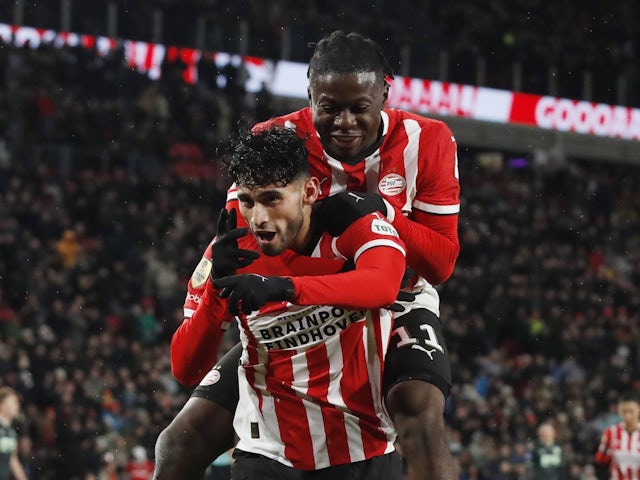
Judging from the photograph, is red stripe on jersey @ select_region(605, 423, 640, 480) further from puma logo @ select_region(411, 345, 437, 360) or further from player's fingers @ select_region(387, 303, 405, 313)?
puma logo @ select_region(411, 345, 437, 360)

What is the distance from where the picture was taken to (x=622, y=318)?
19.4 meters

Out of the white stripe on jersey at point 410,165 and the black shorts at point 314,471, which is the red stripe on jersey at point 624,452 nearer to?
the white stripe on jersey at point 410,165

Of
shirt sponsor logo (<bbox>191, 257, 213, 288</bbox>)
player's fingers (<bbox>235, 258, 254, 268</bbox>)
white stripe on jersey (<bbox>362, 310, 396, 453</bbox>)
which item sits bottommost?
white stripe on jersey (<bbox>362, 310, 396, 453</bbox>)

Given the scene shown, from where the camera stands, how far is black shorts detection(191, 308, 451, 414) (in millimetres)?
4766

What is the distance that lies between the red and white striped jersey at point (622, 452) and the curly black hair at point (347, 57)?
672 centimetres

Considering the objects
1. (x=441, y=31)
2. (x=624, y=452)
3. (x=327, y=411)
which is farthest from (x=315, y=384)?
(x=441, y=31)

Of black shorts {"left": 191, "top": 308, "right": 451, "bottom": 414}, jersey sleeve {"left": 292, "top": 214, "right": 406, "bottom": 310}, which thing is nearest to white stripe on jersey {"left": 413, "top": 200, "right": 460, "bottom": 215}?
black shorts {"left": 191, "top": 308, "right": 451, "bottom": 414}

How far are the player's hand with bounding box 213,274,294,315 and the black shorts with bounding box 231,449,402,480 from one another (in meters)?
0.95

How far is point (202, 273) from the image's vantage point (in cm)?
471

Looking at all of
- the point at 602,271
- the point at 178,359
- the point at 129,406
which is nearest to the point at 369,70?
the point at 178,359

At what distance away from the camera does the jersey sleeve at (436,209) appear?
4883 millimetres

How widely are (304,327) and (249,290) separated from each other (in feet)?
2.36

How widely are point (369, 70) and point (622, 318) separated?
612 inches

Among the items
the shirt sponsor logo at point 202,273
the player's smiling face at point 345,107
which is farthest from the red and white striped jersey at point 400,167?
the shirt sponsor logo at point 202,273
